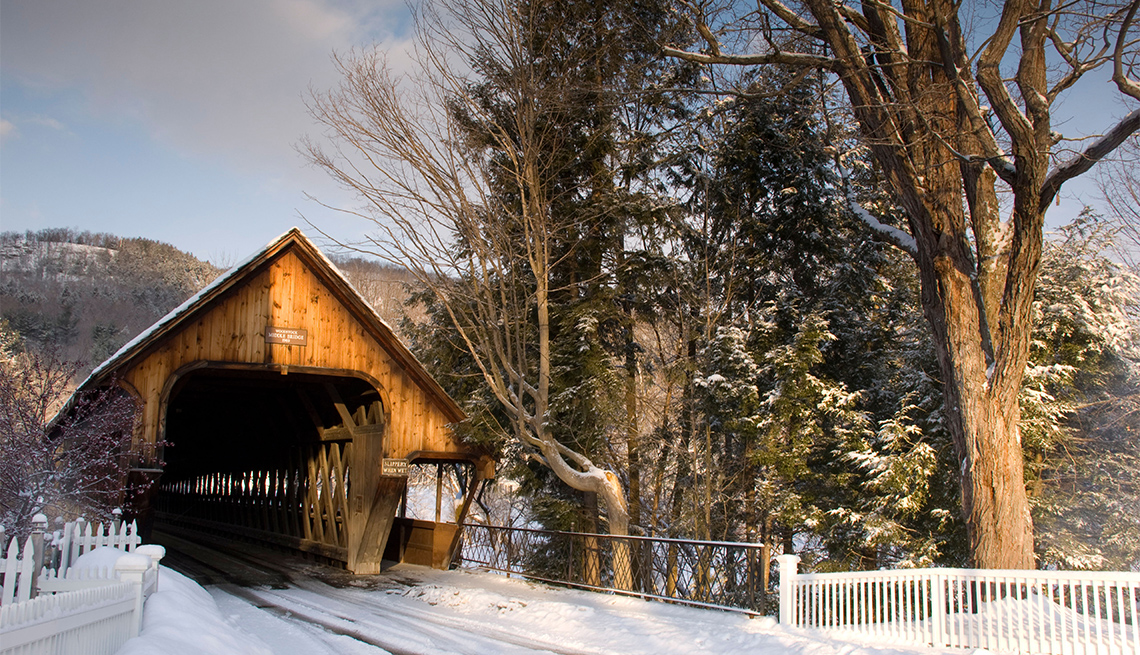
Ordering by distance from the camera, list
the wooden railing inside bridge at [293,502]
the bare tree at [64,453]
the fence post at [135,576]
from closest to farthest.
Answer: the fence post at [135,576], the bare tree at [64,453], the wooden railing inside bridge at [293,502]

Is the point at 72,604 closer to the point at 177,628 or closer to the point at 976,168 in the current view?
the point at 177,628

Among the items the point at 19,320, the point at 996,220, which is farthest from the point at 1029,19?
the point at 19,320

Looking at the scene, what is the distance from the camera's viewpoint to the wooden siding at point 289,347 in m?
11.0

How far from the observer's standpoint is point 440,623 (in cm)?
895

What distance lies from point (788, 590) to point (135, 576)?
21.7 ft

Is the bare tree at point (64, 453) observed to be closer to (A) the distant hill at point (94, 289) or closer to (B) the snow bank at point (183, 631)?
(B) the snow bank at point (183, 631)

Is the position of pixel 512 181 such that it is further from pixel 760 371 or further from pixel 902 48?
pixel 902 48

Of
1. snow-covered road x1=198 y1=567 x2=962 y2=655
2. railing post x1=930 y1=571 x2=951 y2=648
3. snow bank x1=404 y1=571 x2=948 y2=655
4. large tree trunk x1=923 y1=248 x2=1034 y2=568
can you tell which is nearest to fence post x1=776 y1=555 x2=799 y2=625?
snow bank x1=404 y1=571 x2=948 y2=655

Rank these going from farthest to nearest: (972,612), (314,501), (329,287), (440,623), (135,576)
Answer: (314,501) → (329,287) → (440,623) → (972,612) → (135,576)

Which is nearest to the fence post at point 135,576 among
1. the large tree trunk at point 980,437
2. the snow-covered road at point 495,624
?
the snow-covered road at point 495,624

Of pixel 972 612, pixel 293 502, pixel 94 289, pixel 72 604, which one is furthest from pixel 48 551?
pixel 94 289

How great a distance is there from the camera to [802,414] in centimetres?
1384

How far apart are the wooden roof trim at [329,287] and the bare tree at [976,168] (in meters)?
6.80

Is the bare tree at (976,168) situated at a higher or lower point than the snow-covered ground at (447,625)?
higher
